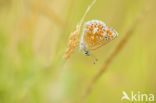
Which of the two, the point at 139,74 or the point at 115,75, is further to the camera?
the point at 115,75

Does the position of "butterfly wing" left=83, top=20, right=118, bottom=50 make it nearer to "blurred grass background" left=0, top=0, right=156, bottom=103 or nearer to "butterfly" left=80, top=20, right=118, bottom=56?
"butterfly" left=80, top=20, right=118, bottom=56

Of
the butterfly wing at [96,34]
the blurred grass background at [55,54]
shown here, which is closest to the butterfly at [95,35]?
the butterfly wing at [96,34]

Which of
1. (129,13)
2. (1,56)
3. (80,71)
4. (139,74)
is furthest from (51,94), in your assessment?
(129,13)

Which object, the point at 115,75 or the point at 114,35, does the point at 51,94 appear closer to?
the point at 115,75

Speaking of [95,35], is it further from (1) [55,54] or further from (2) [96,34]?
(1) [55,54]

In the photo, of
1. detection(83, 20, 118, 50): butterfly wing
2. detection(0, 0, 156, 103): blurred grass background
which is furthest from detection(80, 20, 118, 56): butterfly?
detection(0, 0, 156, 103): blurred grass background

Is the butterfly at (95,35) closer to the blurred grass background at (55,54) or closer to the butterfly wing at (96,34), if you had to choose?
the butterfly wing at (96,34)
